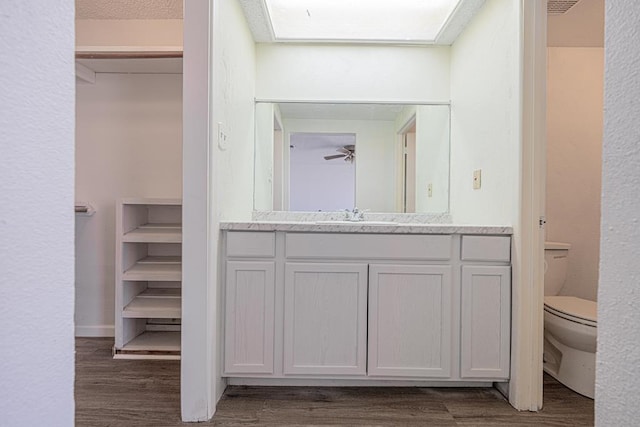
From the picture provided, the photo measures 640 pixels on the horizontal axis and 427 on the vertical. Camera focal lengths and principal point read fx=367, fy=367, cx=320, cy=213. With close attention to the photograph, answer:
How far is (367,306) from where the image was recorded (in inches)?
69.6

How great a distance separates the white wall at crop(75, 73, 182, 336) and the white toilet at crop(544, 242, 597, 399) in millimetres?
2416

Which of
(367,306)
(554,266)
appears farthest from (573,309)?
(367,306)

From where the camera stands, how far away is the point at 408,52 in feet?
7.98

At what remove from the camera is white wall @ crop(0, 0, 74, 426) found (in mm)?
494

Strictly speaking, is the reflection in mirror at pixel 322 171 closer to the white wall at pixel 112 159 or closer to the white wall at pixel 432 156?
the white wall at pixel 432 156

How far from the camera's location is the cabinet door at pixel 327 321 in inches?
69.4

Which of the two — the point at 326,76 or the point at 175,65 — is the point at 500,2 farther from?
the point at 175,65

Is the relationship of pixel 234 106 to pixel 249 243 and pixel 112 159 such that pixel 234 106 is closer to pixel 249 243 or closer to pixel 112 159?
pixel 249 243

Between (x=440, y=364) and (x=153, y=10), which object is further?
(x=153, y=10)

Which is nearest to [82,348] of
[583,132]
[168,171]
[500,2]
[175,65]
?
[168,171]

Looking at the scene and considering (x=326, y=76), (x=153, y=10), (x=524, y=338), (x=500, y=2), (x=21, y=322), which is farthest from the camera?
(x=326, y=76)

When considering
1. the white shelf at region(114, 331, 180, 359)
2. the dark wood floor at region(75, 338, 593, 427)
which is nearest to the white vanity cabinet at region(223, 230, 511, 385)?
the dark wood floor at region(75, 338, 593, 427)

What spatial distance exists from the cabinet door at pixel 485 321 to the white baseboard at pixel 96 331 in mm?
2282

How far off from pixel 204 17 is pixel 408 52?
56.4 inches
